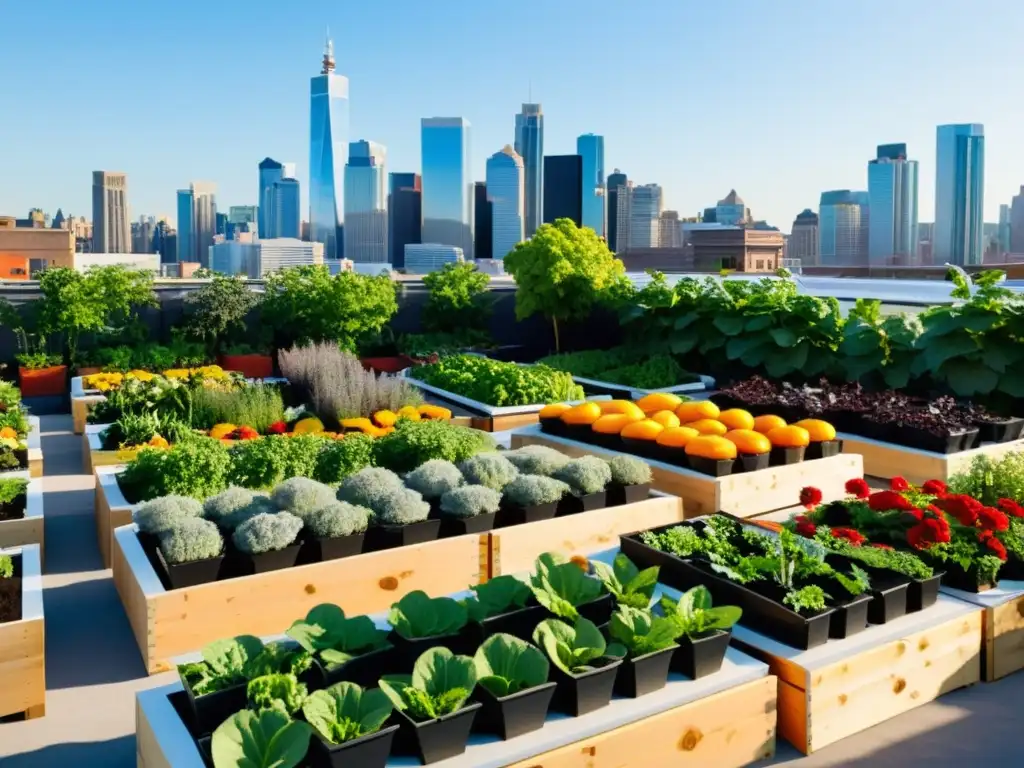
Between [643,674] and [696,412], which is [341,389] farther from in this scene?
[643,674]

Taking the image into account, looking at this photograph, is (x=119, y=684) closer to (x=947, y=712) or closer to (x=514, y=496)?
(x=514, y=496)

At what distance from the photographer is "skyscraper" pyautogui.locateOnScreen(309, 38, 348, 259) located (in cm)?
10044

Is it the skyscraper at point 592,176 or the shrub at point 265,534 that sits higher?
the skyscraper at point 592,176

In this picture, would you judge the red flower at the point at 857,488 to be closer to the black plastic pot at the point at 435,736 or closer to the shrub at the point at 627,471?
the shrub at the point at 627,471

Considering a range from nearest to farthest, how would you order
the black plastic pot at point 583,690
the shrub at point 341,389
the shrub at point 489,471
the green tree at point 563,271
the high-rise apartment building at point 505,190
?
the black plastic pot at point 583,690
the shrub at point 489,471
the shrub at point 341,389
the green tree at point 563,271
the high-rise apartment building at point 505,190

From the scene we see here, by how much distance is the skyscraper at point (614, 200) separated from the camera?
6161 centimetres

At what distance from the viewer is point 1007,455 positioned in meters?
4.88

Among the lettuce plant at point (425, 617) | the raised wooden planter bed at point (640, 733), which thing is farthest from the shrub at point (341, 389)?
the raised wooden planter bed at point (640, 733)

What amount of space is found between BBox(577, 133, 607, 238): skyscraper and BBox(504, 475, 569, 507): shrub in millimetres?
58793

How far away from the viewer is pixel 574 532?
4.41 m

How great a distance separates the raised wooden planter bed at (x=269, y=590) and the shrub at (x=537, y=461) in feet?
2.17

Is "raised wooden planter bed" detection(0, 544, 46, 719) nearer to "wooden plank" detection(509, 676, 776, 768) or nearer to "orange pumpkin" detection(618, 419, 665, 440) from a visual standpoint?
"wooden plank" detection(509, 676, 776, 768)

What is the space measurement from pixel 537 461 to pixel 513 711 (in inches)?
90.0

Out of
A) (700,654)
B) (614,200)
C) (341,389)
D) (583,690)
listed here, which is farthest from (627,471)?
(614,200)
